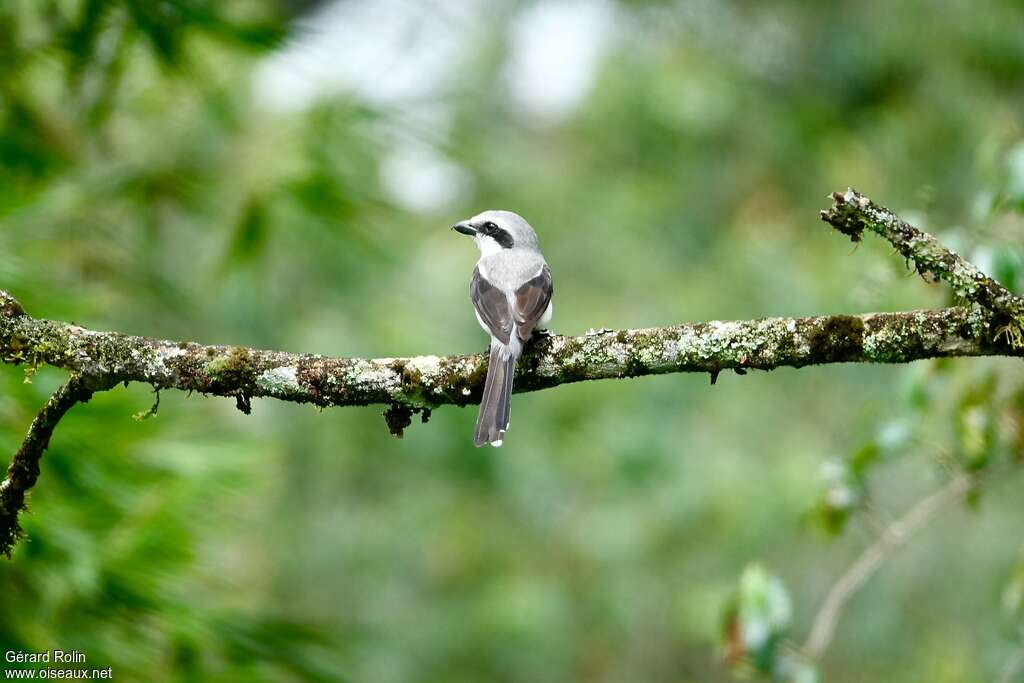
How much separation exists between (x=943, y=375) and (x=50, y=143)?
4.63 meters

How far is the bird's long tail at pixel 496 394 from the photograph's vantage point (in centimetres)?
304

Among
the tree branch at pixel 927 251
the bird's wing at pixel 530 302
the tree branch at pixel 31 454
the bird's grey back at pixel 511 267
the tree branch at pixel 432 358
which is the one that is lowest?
the tree branch at pixel 31 454

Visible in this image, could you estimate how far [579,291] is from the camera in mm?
10391

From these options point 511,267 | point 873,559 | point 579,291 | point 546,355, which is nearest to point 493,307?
point 511,267

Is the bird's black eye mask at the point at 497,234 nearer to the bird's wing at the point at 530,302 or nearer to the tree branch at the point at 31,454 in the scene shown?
the bird's wing at the point at 530,302

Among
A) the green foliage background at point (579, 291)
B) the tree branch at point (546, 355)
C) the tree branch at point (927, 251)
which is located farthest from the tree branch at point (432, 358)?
the green foliage background at point (579, 291)

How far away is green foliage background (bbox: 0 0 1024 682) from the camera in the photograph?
589 cm

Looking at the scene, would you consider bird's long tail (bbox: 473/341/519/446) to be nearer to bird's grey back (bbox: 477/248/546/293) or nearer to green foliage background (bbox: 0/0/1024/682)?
bird's grey back (bbox: 477/248/546/293)

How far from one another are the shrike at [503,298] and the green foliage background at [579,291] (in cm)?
79

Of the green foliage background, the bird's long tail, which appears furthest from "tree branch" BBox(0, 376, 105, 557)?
the green foliage background

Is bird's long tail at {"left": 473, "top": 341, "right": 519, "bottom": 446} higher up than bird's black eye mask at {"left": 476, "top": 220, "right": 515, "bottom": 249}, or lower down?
lower down

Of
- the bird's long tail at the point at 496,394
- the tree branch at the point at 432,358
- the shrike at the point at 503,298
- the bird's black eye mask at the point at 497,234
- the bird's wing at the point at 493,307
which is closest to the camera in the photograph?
the tree branch at the point at 432,358

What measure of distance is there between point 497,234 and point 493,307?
3.68ft

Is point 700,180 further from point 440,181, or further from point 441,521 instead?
point 441,521
